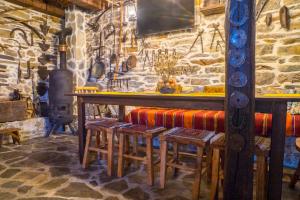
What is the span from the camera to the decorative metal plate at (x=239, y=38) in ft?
4.59

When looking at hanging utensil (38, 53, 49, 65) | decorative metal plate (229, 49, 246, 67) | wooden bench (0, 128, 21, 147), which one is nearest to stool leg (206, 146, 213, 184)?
decorative metal plate (229, 49, 246, 67)

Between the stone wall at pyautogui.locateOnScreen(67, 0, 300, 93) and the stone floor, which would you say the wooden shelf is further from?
the stone floor

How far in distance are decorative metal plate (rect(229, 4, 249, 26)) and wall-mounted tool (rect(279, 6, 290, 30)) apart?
1855mm

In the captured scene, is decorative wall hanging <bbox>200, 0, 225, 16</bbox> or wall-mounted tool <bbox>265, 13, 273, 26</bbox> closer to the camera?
wall-mounted tool <bbox>265, 13, 273, 26</bbox>

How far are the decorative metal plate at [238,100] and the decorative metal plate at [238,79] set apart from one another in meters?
0.05

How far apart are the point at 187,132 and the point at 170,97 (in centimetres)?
43

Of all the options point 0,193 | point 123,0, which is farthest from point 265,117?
point 123,0

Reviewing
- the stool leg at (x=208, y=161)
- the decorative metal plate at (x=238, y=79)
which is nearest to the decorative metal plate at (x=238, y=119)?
the decorative metal plate at (x=238, y=79)

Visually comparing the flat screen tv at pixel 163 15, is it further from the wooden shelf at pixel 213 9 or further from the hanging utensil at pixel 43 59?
the hanging utensil at pixel 43 59

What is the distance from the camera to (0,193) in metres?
2.08

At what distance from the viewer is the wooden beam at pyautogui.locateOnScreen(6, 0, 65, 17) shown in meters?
4.17

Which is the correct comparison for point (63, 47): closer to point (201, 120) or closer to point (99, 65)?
point (99, 65)

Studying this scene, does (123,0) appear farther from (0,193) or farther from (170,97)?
(0,193)

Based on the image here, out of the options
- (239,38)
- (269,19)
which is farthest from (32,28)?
(239,38)
